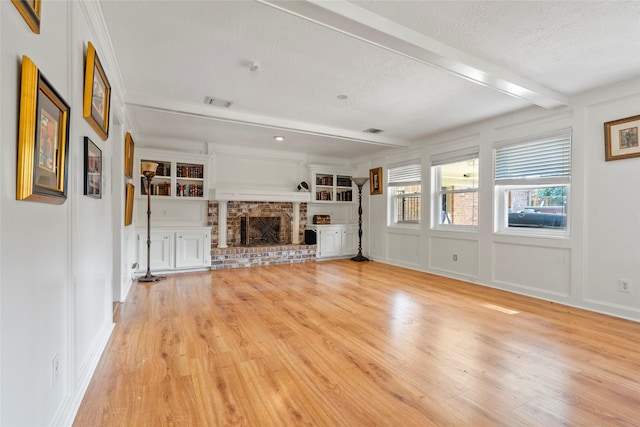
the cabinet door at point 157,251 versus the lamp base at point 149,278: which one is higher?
the cabinet door at point 157,251

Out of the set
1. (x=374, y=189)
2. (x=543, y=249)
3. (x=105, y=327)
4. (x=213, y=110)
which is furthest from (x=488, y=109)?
(x=105, y=327)

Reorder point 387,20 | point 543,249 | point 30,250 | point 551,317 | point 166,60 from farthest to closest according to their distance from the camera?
1. point 543,249
2. point 551,317
3. point 166,60
4. point 387,20
5. point 30,250

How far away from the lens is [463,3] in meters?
2.09

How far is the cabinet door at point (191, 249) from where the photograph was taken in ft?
17.9

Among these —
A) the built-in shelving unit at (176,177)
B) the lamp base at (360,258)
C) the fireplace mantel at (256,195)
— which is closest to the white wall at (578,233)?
the lamp base at (360,258)

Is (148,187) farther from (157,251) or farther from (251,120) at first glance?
(251,120)

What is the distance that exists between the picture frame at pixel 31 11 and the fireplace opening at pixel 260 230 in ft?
18.1

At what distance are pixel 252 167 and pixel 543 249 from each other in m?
5.26

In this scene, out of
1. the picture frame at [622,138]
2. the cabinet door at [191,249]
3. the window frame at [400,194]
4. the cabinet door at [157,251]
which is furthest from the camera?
the window frame at [400,194]

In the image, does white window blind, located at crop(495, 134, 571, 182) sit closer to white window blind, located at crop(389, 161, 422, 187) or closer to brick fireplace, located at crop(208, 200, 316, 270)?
white window blind, located at crop(389, 161, 422, 187)

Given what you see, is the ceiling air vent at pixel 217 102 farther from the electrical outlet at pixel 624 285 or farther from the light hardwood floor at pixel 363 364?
the electrical outlet at pixel 624 285

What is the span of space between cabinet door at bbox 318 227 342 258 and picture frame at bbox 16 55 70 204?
5.69m

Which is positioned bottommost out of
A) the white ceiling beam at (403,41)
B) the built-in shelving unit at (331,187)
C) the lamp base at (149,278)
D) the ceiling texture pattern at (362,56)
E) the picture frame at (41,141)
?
the lamp base at (149,278)

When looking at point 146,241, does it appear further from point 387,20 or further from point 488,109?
point 488,109
